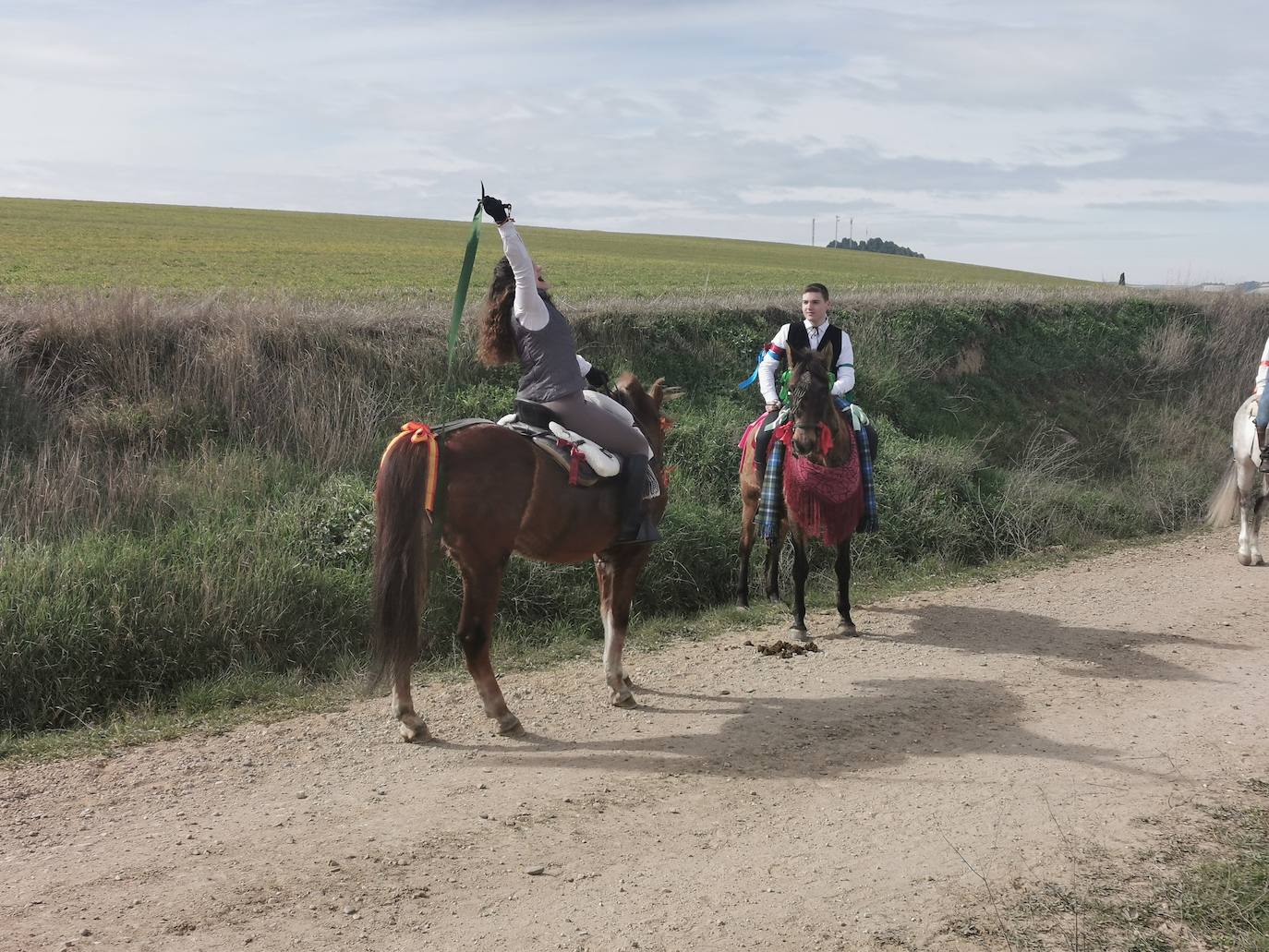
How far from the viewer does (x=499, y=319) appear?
618 centimetres

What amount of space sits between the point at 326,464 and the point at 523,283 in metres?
Result: 5.08

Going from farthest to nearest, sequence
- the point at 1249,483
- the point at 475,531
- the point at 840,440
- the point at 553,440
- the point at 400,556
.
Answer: the point at 1249,483 → the point at 840,440 → the point at 553,440 → the point at 475,531 → the point at 400,556

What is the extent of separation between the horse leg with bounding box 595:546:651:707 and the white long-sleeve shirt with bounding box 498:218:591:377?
1.75 meters

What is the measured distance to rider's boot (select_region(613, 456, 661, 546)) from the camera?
6730mm

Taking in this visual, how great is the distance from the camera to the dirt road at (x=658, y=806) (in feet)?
13.5

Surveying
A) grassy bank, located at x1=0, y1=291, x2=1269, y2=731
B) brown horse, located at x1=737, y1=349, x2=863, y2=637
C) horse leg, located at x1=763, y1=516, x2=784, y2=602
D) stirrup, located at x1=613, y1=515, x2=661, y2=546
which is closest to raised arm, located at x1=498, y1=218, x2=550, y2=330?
stirrup, located at x1=613, y1=515, x2=661, y2=546

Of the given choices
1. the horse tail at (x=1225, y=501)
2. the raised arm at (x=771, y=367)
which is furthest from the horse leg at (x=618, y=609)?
the horse tail at (x=1225, y=501)

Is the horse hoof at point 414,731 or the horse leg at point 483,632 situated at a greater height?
the horse leg at point 483,632

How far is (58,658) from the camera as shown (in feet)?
22.0

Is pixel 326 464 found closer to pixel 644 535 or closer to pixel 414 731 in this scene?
pixel 644 535

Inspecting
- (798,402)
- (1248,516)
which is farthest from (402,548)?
(1248,516)

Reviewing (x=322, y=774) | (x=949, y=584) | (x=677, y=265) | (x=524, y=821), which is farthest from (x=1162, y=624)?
(x=677, y=265)

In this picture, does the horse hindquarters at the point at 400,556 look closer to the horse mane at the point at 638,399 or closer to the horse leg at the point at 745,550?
the horse mane at the point at 638,399

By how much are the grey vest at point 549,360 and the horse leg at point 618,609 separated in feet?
4.02
